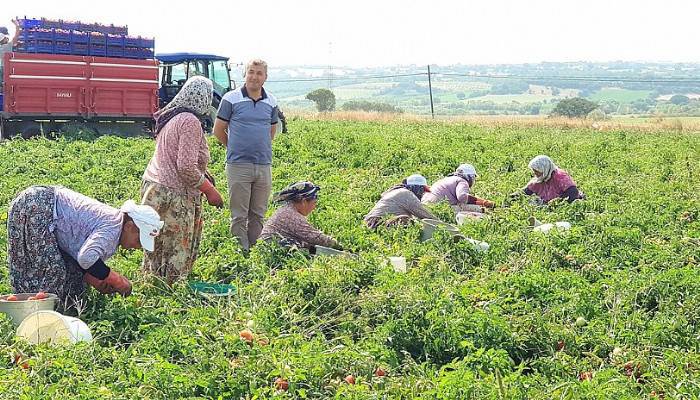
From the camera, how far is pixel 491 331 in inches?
209

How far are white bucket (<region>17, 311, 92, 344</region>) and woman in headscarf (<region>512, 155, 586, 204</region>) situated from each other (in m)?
6.54

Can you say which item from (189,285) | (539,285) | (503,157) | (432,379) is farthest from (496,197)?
(432,379)

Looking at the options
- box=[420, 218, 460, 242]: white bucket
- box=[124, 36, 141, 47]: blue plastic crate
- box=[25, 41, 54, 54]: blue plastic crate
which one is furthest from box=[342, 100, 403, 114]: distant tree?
box=[420, 218, 460, 242]: white bucket

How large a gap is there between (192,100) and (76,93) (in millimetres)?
14123

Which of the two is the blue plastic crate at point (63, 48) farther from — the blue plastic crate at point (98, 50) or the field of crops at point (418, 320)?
the field of crops at point (418, 320)

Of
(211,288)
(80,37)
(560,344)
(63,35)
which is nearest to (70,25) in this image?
(80,37)

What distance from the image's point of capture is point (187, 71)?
2311cm

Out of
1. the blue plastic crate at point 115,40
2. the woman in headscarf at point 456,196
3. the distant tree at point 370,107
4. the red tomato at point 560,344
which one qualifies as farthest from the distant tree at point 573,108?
the red tomato at point 560,344

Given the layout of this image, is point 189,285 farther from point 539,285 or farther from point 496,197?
point 496,197

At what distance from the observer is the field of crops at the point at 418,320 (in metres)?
4.47

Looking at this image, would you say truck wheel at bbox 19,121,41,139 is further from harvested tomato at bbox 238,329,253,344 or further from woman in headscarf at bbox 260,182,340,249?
harvested tomato at bbox 238,329,253,344

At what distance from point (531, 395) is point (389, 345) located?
122 centimetres

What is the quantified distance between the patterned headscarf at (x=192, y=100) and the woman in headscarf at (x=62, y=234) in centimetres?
124

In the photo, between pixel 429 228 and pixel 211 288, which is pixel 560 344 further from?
pixel 429 228
